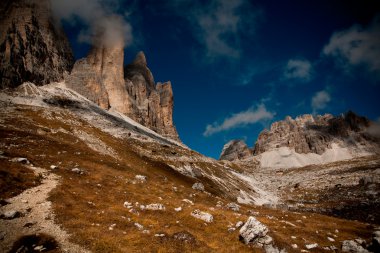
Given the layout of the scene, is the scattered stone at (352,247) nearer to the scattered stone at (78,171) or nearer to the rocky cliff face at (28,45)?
the scattered stone at (78,171)

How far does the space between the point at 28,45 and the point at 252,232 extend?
18091cm

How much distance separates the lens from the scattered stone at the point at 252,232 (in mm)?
31000

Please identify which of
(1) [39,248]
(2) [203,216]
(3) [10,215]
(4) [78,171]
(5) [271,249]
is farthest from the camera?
(4) [78,171]

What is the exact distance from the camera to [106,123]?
448 feet

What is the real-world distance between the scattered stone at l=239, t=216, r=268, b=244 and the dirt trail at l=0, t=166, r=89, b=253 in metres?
18.3

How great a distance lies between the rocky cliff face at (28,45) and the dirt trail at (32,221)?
135559 mm

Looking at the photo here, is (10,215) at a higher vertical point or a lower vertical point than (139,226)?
lower

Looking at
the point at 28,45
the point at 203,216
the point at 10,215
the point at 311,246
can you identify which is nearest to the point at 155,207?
the point at 203,216

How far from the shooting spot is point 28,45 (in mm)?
161375

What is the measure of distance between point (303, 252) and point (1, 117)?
301 ft

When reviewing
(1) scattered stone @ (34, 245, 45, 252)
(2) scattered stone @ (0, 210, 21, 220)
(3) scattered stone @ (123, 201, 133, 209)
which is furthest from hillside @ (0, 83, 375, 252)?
(1) scattered stone @ (34, 245, 45, 252)

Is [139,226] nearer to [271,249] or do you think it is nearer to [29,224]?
[29,224]

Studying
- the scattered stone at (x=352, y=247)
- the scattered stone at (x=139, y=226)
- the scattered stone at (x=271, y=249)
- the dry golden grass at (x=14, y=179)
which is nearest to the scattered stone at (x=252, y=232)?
the scattered stone at (x=271, y=249)

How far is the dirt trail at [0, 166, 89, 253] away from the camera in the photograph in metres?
23.4
